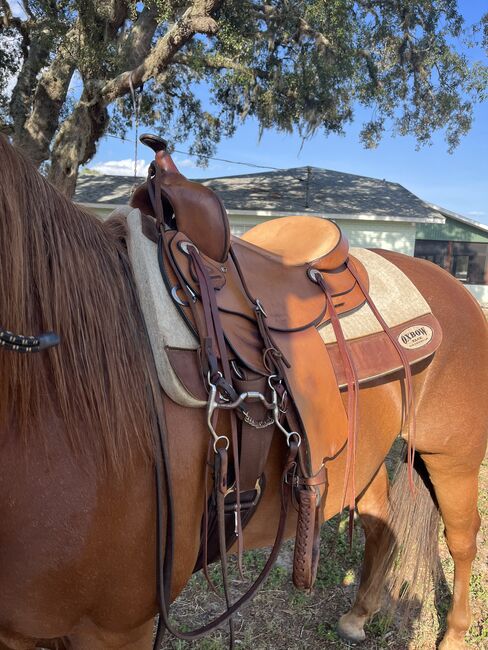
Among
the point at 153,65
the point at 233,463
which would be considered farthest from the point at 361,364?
the point at 153,65

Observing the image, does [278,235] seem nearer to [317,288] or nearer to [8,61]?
[317,288]

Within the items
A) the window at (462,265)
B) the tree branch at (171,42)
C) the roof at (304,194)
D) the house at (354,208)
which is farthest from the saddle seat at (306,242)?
the window at (462,265)

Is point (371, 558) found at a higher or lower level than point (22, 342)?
lower

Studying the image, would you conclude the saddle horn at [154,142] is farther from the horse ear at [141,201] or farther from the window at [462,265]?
the window at [462,265]

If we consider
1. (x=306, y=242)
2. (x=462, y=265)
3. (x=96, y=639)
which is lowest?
(x=462, y=265)

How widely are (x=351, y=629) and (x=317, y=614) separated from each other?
19cm

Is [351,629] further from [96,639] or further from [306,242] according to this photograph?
[306,242]

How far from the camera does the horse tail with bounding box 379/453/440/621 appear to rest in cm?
204

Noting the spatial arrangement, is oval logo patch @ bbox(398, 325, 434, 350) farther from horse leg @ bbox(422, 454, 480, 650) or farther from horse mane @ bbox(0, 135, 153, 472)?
horse mane @ bbox(0, 135, 153, 472)

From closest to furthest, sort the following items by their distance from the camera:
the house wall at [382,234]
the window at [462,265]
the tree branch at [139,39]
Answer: the tree branch at [139,39]
the house wall at [382,234]
the window at [462,265]

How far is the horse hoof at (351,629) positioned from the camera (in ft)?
6.82

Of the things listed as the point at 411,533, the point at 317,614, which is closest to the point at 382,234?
the point at 411,533

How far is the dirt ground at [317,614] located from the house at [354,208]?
30.2 feet

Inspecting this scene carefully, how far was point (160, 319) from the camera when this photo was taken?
1.01 m
